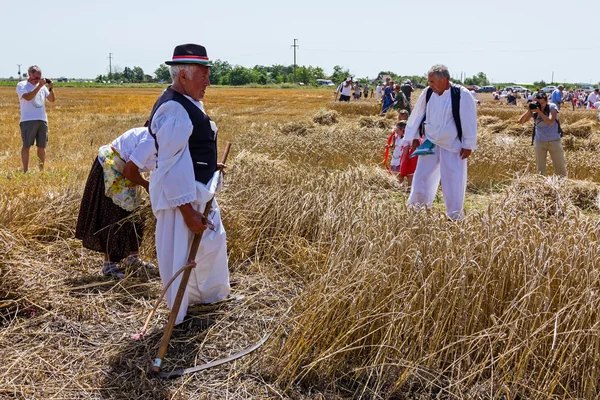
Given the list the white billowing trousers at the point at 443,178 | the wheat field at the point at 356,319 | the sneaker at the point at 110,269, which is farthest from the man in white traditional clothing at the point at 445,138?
the sneaker at the point at 110,269

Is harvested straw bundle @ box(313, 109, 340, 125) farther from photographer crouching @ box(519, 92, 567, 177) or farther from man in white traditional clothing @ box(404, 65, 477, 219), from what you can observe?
man in white traditional clothing @ box(404, 65, 477, 219)

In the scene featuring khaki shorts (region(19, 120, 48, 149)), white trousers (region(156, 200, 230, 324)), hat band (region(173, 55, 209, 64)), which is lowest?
white trousers (region(156, 200, 230, 324))

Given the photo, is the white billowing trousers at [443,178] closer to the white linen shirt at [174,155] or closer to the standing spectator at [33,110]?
the white linen shirt at [174,155]

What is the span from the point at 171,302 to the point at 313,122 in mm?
13923

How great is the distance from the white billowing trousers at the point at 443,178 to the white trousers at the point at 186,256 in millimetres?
2461

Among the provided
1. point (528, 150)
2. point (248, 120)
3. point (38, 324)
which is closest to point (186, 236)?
point (38, 324)

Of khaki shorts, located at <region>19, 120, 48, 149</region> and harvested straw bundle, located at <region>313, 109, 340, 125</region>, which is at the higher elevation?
khaki shorts, located at <region>19, 120, 48, 149</region>

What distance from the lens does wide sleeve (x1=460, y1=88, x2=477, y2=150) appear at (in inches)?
226

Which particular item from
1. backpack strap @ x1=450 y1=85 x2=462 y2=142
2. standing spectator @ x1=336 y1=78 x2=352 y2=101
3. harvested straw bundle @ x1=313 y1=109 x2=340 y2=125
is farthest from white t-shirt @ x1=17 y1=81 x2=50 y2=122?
standing spectator @ x1=336 y1=78 x2=352 y2=101

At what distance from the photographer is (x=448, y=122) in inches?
228

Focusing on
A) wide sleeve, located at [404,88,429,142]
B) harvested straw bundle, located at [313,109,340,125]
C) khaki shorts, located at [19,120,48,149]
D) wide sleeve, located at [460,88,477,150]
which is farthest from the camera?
harvested straw bundle, located at [313,109,340,125]

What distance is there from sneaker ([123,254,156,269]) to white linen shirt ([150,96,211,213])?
1.32 metres

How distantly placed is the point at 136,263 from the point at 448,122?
3.01 m

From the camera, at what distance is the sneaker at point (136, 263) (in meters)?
4.65
